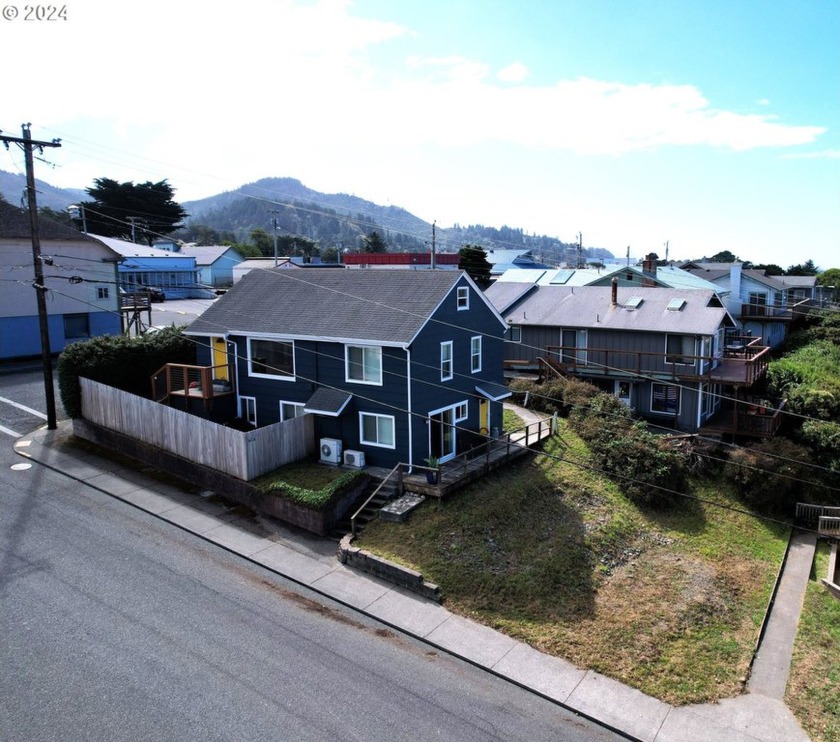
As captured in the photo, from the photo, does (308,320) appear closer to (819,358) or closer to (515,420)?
(515,420)

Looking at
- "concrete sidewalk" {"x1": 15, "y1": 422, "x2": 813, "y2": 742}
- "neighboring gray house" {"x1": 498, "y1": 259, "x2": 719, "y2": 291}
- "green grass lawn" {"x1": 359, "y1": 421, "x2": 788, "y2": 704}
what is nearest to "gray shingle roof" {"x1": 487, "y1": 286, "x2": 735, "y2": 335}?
"neighboring gray house" {"x1": 498, "y1": 259, "x2": 719, "y2": 291}

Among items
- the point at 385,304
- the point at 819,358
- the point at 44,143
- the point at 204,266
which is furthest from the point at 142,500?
the point at 204,266

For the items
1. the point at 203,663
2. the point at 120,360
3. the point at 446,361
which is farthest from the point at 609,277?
the point at 203,663

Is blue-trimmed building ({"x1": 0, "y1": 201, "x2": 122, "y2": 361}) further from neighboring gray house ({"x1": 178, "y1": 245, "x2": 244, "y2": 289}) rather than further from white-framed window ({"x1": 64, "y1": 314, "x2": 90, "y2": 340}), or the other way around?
neighboring gray house ({"x1": 178, "y1": 245, "x2": 244, "y2": 289})

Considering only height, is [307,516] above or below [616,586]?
above

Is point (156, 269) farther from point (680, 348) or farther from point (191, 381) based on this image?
point (680, 348)
